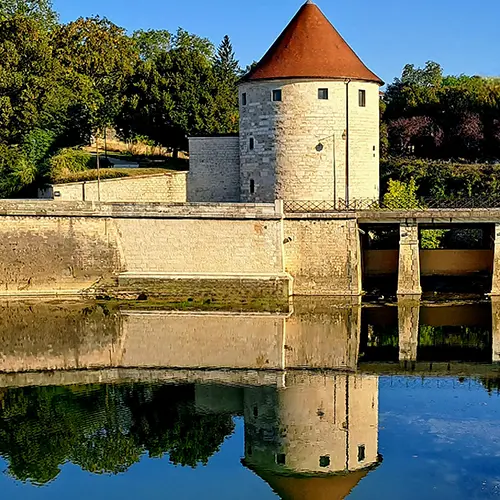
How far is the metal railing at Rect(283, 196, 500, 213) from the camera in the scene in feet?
100

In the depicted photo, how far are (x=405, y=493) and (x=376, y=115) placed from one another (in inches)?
798

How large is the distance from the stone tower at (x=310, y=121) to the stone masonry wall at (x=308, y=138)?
0.10 ft

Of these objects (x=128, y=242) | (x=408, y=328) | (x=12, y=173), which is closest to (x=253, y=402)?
(x=408, y=328)

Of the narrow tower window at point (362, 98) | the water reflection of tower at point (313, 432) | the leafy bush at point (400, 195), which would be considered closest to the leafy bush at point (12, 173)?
the narrow tower window at point (362, 98)

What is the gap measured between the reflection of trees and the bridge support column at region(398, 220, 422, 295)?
11.2 m

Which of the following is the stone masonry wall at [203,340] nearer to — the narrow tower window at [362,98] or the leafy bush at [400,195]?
the narrow tower window at [362,98]

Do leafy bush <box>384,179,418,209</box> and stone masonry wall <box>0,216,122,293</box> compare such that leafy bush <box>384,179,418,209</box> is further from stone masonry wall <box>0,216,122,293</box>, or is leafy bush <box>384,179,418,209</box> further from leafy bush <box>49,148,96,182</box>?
leafy bush <box>49,148,96,182</box>

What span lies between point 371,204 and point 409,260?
3.93 m

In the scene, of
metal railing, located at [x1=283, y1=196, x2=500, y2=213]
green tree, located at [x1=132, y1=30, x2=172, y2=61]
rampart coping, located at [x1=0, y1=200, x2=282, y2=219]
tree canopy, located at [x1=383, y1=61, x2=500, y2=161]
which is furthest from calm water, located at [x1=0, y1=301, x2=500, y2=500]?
green tree, located at [x1=132, y1=30, x2=172, y2=61]

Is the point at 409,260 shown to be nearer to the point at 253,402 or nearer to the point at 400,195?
the point at 400,195

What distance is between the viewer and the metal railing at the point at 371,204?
30500mm

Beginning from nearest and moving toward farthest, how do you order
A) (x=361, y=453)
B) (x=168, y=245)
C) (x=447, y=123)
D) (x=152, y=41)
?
1. (x=361, y=453)
2. (x=168, y=245)
3. (x=447, y=123)
4. (x=152, y=41)

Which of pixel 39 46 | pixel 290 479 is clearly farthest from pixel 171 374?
pixel 39 46

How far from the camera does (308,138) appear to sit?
31172 millimetres
